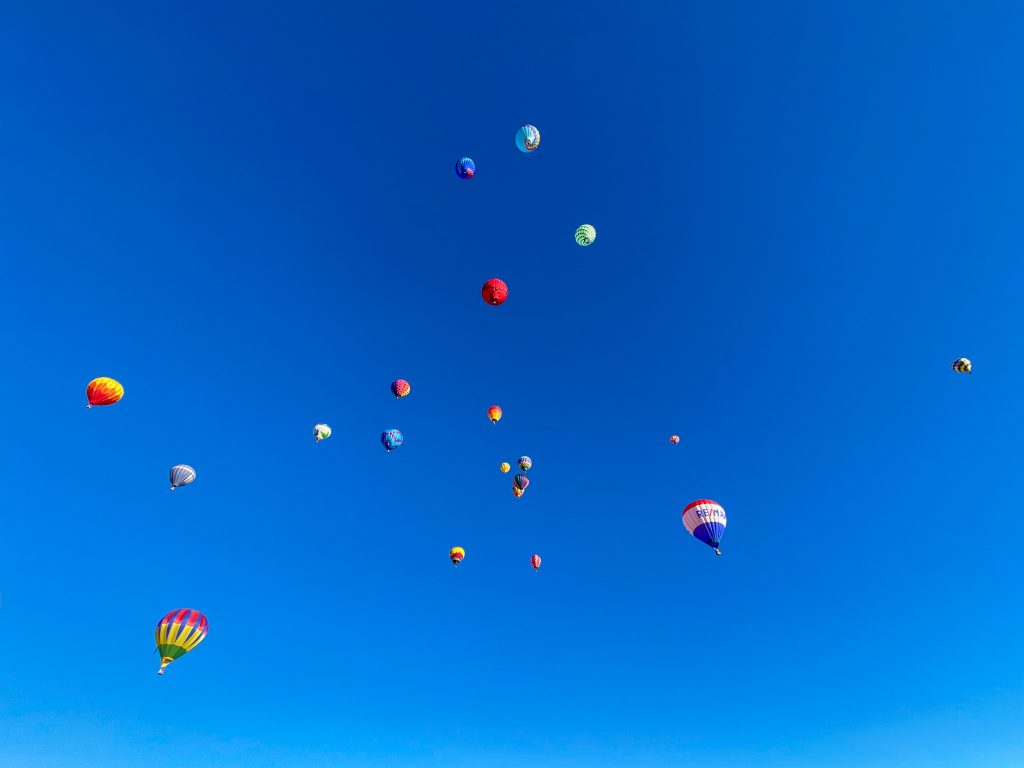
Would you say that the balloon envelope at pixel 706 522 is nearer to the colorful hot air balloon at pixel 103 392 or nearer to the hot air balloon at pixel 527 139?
the hot air balloon at pixel 527 139

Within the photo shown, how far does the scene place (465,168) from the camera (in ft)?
95.7

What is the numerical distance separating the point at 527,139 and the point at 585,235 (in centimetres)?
656

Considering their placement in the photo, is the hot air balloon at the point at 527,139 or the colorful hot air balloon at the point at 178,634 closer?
the colorful hot air balloon at the point at 178,634

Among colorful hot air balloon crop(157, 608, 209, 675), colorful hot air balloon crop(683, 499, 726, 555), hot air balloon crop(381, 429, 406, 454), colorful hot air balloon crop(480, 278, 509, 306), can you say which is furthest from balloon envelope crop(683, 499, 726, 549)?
colorful hot air balloon crop(157, 608, 209, 675)

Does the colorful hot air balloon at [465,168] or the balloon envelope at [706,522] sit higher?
the colorful hot air balloon at [465,168]

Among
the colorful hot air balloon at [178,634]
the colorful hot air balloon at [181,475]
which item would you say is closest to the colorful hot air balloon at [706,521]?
the colorful hot air balloon at [178,634]

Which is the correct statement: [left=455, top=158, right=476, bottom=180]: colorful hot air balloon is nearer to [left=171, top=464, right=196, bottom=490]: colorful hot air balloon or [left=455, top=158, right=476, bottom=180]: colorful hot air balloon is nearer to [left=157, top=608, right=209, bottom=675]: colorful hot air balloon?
[left=171, top=464, right=196, bottom=490]: colorful hot air balloon

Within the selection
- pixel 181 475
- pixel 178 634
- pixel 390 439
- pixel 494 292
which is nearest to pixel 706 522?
pixel 494 292

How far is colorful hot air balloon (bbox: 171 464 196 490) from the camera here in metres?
30.7

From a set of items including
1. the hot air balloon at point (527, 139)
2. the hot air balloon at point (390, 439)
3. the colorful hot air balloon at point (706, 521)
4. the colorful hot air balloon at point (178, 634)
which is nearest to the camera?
the colorful hot air balloon at point (706, 521)

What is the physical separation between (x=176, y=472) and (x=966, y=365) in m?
55.5

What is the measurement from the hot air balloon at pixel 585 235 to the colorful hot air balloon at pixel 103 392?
28.9 meters

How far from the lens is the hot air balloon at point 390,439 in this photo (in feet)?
112

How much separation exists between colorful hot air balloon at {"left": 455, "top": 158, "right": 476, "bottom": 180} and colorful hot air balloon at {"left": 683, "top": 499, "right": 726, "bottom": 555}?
906 inches
